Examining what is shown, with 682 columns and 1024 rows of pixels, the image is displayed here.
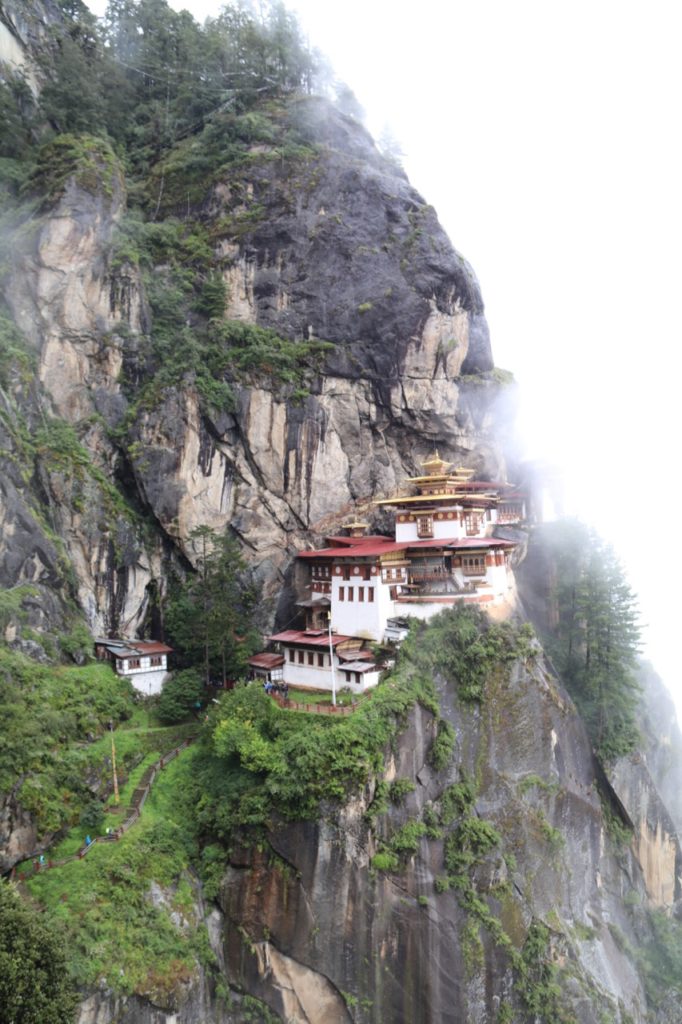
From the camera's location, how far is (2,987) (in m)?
12.6

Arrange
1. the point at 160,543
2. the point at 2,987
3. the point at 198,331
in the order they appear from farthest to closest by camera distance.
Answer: the point at 198,331, the point at 160,543, the point at 2,987

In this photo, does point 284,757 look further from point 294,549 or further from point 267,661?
point 294,549

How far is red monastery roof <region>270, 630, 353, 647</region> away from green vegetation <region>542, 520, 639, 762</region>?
12.9m

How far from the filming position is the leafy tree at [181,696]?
26.0 m

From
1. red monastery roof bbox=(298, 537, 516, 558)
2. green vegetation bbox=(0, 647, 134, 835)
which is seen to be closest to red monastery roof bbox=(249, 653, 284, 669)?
red monastery roof bbox=(298, 537, 516, 558)

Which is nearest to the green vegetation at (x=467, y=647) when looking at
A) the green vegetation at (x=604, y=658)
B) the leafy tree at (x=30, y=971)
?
the green vegetation at (x=604, y=658)

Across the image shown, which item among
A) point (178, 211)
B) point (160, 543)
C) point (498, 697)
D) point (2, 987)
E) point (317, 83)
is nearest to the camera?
Answer: point (2, 987)

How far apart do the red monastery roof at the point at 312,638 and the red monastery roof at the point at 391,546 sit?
3.91 metres

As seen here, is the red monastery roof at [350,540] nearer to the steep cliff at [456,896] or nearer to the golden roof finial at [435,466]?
the golden roof finial at [435,466]

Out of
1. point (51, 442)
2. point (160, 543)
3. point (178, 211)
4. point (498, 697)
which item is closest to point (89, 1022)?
point (498, 697)

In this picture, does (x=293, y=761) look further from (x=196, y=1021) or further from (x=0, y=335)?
(x=0, y=335)

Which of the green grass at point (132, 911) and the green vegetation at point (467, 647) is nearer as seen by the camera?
the green grass at point (132, 911)

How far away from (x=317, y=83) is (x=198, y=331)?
93.2 feet

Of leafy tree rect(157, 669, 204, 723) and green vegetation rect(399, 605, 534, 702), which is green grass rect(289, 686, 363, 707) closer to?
green vegetation rect(399, 605, 534, 702)
